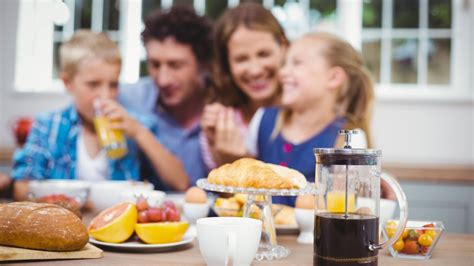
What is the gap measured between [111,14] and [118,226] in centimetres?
163

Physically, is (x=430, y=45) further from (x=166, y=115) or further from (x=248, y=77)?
(x=166, y=115)

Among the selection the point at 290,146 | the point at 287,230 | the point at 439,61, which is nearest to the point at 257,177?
the point at 287,230

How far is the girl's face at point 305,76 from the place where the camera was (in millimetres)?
2035

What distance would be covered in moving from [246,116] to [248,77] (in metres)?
0.15

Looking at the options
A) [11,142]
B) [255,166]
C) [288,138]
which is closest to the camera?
[255,166]

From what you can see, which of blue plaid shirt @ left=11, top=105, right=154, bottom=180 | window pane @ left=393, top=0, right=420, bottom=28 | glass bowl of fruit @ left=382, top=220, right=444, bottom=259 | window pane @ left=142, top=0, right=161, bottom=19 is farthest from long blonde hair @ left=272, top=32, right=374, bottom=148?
glass bowl of fruit @ left=382, top=220, right=444, bottom=259

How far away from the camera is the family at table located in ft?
6.71

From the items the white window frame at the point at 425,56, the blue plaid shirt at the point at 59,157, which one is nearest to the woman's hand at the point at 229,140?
the blue plaid shirt at the point at 59,157

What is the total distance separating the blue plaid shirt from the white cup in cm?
137

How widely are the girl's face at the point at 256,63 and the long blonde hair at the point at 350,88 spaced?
0.38ft

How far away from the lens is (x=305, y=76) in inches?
80.8

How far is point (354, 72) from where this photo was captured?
208 cm

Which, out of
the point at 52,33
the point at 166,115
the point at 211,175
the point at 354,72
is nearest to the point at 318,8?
the point at 354,72

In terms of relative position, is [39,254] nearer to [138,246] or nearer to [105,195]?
[138,246]
